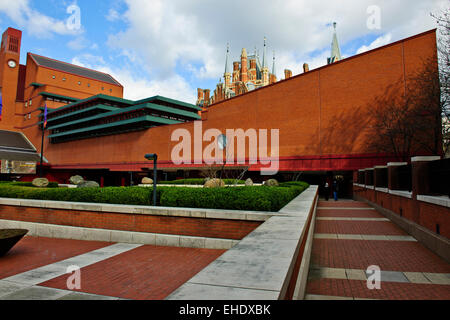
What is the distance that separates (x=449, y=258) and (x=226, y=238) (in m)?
5.27

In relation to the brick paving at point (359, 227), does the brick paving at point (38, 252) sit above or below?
below

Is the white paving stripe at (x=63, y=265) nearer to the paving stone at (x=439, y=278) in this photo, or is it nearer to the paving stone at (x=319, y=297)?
the paving stone at (x=319, y=297)

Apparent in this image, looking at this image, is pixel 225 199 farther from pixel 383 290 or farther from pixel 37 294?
pixel 37 294

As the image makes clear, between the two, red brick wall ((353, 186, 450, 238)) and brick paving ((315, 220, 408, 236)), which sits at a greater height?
red brick wall ((353, 186, 450, 238))

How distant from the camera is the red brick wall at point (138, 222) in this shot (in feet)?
23.7

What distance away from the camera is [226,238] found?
284 inches

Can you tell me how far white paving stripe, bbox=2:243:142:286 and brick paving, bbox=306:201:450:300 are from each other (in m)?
5.34

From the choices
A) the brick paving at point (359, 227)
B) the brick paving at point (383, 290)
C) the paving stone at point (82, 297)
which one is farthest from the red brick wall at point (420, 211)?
the paving stone at point (82, 297)

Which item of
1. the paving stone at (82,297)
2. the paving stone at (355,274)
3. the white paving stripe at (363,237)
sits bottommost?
the paving stone at (82,297)

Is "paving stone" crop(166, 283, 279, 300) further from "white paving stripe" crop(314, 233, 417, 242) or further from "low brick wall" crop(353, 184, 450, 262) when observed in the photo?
"white paving stripe" crop(314, 233, 417, 242)

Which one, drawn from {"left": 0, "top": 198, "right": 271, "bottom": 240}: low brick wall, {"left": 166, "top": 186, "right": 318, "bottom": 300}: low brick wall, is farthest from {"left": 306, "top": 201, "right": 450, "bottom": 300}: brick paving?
{"left": 0, "top": 198, "right": 271, "bottom": 240}: low brick wall

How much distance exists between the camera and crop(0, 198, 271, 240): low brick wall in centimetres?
718

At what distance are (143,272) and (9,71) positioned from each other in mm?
85938

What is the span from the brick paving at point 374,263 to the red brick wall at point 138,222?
6.86 feet
